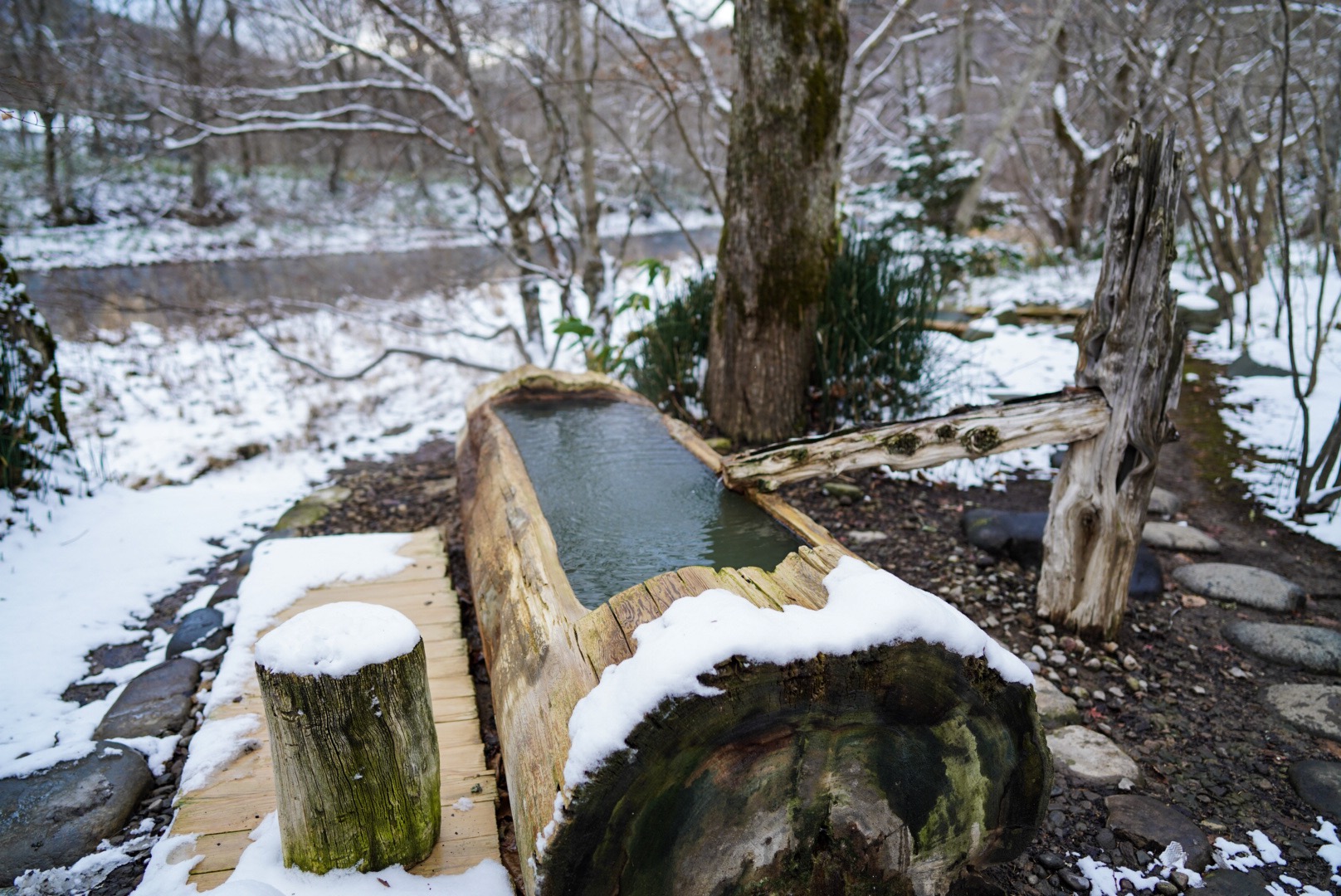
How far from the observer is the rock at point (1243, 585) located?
275cm

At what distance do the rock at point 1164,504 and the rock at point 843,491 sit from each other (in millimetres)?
1381

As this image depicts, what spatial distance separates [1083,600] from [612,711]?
1995 millimetres

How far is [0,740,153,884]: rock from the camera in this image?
1.75m

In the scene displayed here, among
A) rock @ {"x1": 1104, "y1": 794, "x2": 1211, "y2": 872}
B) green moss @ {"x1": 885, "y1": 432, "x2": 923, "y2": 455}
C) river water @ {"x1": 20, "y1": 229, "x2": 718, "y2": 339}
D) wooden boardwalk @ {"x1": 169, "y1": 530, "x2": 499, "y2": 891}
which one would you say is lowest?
rock @ {"x1": 1104, "y1": 794, "x2": 1211, "y2": 872}

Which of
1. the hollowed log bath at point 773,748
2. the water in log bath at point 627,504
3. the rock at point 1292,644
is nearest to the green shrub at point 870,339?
the water in log bath at point 627,504

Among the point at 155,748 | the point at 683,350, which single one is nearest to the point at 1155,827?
the point at 155,748

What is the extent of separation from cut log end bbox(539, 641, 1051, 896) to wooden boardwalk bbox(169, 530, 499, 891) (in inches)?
21.7

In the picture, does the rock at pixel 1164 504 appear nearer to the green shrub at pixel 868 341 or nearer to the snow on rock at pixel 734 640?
the green shrub at pixel 868 341

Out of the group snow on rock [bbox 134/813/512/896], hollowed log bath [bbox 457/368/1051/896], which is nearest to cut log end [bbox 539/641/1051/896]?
hollowed log bath [bbox 457/368/1051/896]

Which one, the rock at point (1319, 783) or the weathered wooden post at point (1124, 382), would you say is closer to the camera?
the rock at point (1319, 783)

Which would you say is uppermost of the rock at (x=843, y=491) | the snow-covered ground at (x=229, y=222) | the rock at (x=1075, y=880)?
the snow-covered ground at (x=229, y=222)

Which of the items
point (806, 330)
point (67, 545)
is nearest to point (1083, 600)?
point (806, 330)

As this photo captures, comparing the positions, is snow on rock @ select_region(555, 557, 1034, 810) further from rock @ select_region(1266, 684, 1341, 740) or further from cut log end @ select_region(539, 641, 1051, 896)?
rock @ select_region(1266, 684, 1341, 740)

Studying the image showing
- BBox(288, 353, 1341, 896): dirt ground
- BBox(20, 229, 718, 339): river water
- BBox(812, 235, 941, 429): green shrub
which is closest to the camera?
BBox(288, 353, 1341, 896): dirt ground
